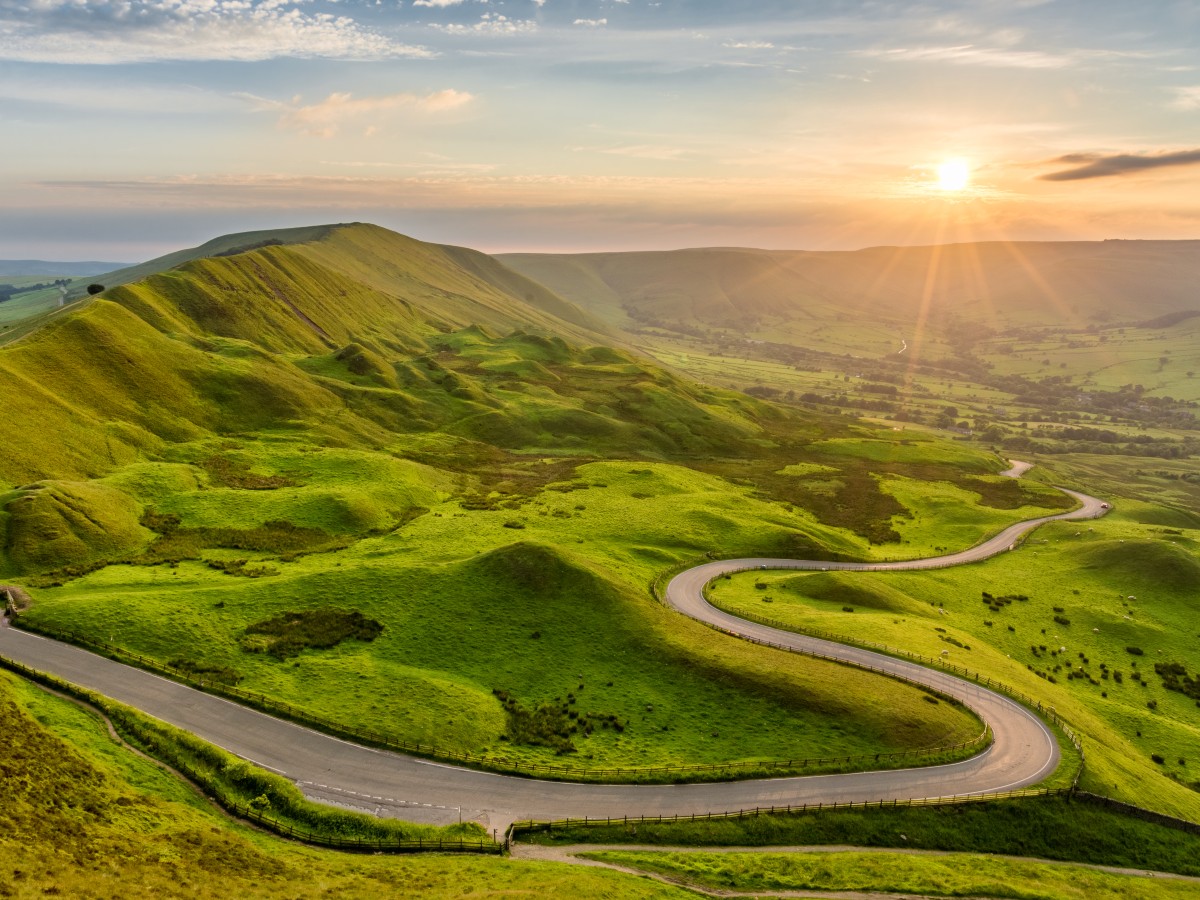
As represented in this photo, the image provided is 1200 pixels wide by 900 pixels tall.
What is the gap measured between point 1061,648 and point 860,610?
96.3ft

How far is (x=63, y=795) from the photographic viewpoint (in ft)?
136

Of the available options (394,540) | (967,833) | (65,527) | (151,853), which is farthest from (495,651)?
(65,527)

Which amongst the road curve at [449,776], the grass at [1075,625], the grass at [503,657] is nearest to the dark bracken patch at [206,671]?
the grass at [503,657]

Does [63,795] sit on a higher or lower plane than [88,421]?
lower

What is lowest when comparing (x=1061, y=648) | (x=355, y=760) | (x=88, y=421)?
(x=1061, y=648)

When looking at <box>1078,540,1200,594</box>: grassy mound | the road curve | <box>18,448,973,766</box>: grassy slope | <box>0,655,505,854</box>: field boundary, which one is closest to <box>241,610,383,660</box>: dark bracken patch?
<box>18,448,973,766</box>: grassy slope

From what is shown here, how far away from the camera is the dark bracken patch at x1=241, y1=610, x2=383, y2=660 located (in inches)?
2761

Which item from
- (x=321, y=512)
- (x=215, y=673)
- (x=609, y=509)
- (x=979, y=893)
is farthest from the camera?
(x=609, y=509)

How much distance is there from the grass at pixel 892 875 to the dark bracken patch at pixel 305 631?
128ft

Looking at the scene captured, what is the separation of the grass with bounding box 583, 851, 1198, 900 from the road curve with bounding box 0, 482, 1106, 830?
5.11m

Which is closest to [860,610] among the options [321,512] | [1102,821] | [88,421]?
[1102,821]

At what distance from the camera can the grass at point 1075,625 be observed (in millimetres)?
71750

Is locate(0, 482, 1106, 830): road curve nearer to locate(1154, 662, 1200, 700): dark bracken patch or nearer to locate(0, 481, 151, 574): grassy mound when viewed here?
locate(0, 481, 151, 574): grassy mound

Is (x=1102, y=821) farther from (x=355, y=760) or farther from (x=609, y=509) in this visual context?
(x=609, y=509)
